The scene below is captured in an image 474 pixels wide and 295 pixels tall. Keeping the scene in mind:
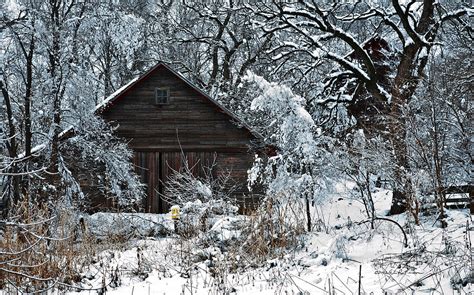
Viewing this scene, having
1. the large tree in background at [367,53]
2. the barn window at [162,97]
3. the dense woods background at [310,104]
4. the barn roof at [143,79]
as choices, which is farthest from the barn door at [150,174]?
the large tree in background at [367,53]

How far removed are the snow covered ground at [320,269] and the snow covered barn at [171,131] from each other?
1000 centimetres

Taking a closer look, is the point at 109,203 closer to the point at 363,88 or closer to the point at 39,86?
the point at 39,86

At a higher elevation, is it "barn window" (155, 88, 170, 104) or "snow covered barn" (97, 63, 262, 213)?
"barn window" (155, 88, 170, 104)

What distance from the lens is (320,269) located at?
730 centimetres

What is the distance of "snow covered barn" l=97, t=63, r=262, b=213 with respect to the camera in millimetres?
19750

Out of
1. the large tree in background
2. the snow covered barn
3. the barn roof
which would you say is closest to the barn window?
the snow covered barn

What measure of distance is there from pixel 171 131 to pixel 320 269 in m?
13.4

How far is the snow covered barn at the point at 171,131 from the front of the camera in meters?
19.8

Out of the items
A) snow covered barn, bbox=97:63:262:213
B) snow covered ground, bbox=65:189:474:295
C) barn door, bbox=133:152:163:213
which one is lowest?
snow covered ground, bbox=65:189:474:295

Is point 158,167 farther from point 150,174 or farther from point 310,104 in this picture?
point 310,104

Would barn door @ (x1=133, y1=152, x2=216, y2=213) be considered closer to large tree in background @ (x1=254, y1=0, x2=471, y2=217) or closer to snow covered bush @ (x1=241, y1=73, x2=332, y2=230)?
large tree in background @ (x1=254, y1=0, x2=471, y2=217)

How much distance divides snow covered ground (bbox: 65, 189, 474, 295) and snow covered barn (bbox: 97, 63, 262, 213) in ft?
32.8

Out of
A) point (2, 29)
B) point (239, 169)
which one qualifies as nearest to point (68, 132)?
point (2, 29)

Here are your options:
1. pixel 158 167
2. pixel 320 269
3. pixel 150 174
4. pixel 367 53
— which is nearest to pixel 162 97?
pixel 158 167
